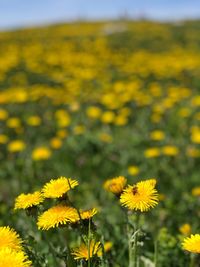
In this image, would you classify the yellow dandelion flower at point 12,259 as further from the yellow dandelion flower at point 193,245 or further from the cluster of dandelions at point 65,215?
the yellow dandelion flower at point 193,245

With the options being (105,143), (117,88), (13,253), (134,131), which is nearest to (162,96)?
(117,88)

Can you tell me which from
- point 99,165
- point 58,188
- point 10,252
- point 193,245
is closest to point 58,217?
point 58,188

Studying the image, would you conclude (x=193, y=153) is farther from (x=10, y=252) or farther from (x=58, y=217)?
(x=10, y=252)

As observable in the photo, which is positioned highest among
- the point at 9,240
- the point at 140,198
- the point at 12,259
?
the point at 140,198

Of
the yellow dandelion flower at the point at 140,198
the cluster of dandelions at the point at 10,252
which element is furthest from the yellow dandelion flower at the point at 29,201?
the yellow dandelion flower at the point at 140,198

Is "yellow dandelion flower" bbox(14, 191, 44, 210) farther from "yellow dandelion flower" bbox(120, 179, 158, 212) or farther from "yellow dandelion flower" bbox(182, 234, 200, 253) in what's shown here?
"yellow dandelion flower" bbox(182, 234, 200, 253)

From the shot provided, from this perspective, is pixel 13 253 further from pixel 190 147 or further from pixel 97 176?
pixel 190 147

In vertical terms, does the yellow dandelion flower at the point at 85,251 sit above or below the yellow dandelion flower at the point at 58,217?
below
